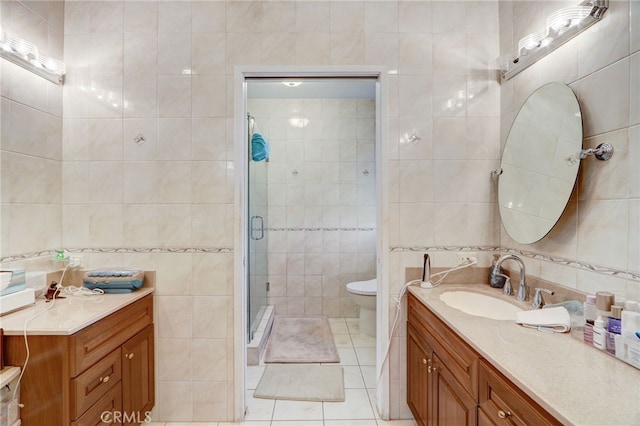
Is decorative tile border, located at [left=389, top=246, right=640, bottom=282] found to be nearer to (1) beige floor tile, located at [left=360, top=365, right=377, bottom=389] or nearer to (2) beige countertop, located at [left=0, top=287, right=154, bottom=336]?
(1) beige floor tile, located at [left=360, top=365, right=377, bottom=389]

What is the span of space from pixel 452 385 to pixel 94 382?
1.55 metres

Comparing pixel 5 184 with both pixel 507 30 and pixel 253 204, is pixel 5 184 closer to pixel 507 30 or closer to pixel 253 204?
pixel 253 204

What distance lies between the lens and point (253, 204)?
112 inches

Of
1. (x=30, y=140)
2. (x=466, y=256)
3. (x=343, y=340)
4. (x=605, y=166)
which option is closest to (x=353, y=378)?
(x=343, y=340)

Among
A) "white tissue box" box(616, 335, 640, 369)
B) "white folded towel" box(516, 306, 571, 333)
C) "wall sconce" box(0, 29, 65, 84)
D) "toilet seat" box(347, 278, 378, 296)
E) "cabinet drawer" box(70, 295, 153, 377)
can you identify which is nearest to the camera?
"white tissue box" box(616, 335, 640, 369)

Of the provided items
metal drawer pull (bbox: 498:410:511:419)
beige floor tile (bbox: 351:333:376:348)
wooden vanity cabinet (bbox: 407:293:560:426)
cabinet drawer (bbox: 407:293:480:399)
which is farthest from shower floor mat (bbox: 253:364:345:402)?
metal drawer pull (bbox: 498:410:511:419)

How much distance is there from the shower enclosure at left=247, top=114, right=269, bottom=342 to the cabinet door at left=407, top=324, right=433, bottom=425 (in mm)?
1304

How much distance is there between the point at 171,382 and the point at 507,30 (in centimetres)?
292

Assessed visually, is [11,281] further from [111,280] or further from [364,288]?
[364,288]

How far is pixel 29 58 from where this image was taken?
5.26 feet

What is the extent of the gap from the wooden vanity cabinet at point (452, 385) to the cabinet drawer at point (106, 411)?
1536 millimetres

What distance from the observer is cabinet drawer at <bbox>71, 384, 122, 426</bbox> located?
130 cm

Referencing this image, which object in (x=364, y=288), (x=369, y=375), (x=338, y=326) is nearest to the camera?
(x=369, y=375)

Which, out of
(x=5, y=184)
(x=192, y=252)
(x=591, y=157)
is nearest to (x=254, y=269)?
(x=192, y=252)
